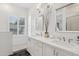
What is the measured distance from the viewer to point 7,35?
12.3ft

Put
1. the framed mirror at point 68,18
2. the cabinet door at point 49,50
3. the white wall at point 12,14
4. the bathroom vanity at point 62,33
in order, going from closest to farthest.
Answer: the bathroom vanity at point 62,33
the cabinet door at point 49,50
the framed mirror at point 68,18
the white wall at point 12,14

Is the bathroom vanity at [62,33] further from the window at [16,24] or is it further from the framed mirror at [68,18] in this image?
the window at [16,24]

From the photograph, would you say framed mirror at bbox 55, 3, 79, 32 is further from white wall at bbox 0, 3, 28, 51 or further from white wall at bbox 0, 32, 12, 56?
white wall at bbox 0, 3, 28, 51

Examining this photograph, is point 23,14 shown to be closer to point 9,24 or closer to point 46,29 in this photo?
point 9,24

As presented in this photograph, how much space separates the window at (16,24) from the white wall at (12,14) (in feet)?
0.86

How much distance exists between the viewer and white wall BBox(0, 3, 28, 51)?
20.2 ft

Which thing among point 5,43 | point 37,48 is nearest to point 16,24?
point 5,43

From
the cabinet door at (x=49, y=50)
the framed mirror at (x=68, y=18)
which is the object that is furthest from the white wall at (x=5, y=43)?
the cabinet door at (x=49, y=50)

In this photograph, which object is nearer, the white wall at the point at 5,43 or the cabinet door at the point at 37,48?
the cabinet door at the point at 37,48

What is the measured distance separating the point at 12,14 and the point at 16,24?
698mm

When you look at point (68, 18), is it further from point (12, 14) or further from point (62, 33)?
point (12, 14)

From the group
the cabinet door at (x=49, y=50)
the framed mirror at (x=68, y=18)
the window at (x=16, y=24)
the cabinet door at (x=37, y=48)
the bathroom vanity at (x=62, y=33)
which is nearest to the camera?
the bathroom vanity at (x=62, y=33)

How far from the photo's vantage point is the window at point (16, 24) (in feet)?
21.8

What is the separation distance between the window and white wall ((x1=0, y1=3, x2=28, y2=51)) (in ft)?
0.86
